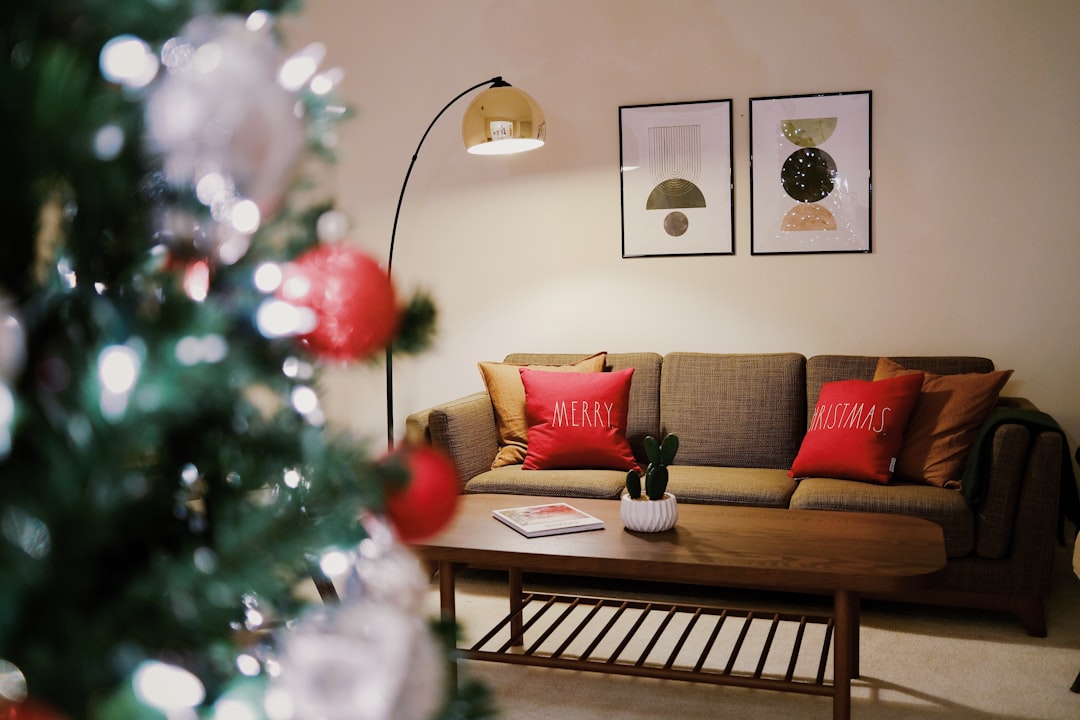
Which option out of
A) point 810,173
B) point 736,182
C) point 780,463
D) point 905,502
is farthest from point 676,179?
point 905,502

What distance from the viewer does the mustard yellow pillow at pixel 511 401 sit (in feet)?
13.3

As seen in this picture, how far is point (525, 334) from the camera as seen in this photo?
464 centimetres

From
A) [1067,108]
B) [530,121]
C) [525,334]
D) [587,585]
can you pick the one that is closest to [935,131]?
[1067,108]

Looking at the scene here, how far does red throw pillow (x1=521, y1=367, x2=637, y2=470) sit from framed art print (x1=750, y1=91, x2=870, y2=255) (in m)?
1.03

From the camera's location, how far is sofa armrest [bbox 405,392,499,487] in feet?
12.2

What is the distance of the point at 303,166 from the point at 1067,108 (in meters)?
4.16

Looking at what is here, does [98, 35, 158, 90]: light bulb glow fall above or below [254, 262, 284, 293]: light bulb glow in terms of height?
above

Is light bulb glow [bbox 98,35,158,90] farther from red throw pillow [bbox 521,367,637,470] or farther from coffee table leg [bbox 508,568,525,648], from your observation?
red throw pillow [bbox 521,367,637,470]

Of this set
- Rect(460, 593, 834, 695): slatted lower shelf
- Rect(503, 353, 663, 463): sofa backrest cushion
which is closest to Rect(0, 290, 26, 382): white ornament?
Rect(460, 593, 834, 695): slatted lower shelf

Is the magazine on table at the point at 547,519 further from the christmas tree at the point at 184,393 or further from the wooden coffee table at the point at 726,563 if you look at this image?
the christmas tree at the point at 184,393

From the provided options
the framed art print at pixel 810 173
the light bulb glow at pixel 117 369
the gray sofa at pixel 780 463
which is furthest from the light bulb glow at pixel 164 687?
the framed art print at pixel 810 173

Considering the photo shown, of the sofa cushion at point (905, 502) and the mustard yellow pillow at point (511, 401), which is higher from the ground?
the mustard yellow pillow at point (511, 401)

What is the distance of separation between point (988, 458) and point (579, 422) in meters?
1.55

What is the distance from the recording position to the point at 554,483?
12.0 ft
